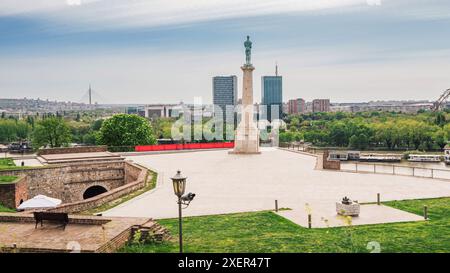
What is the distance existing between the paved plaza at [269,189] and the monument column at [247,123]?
4.44 metres

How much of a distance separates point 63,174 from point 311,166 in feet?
38.8

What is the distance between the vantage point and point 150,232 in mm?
8180

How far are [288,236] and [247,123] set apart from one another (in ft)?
64.4

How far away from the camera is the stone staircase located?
812cm

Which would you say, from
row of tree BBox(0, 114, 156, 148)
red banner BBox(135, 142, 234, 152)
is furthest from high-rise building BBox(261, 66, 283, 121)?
red banner BBox(135, 142, 234, 152)

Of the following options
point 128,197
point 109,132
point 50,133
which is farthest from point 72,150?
point 128,197

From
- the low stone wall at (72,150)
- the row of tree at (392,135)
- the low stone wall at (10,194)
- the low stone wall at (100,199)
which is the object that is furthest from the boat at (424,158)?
the low stone wall at (10,194)

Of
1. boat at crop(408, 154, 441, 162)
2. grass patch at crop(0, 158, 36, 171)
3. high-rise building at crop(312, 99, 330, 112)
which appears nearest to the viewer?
grass patch at crop(0, 158, 36, 171)

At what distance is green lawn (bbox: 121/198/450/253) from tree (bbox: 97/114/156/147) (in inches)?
1057

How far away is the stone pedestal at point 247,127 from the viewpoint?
91.5ft

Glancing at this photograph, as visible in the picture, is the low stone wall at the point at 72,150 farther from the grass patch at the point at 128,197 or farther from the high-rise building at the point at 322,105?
the high-rise building at the point at 322,105

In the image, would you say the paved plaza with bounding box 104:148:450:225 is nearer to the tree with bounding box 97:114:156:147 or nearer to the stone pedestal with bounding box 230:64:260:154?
the stone pedestal with bounding box 230:64:260:154
